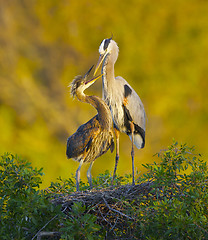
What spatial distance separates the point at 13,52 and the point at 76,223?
288 inches

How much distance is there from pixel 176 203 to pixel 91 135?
166 centimetres

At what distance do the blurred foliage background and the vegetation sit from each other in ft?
15.5

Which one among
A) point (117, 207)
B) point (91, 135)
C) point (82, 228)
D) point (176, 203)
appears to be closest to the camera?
point (82, 228)

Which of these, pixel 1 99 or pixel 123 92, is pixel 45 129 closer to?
pixel 1 99

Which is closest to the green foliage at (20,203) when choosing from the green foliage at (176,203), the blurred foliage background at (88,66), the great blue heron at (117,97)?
the green foliage at (176,203)

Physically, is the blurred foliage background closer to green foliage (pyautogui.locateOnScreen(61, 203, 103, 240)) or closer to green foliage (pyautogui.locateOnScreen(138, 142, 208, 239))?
green foliage (pyautogui.locateOnScreen(138, 142, 208, 239))

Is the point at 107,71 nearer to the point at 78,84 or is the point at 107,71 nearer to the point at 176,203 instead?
the point at 78,84

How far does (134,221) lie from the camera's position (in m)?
2.85

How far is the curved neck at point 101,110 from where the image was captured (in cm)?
421

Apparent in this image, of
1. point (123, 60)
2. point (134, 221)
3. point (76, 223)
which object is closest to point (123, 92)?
point (134, 221)

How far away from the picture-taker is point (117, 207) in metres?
3.09

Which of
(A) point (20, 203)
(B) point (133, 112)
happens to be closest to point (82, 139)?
(B) point (133, 112)

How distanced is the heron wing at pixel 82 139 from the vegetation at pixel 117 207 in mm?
690

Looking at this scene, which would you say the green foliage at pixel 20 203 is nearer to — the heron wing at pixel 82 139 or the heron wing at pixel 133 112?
the heron wing at pixel 82 139
